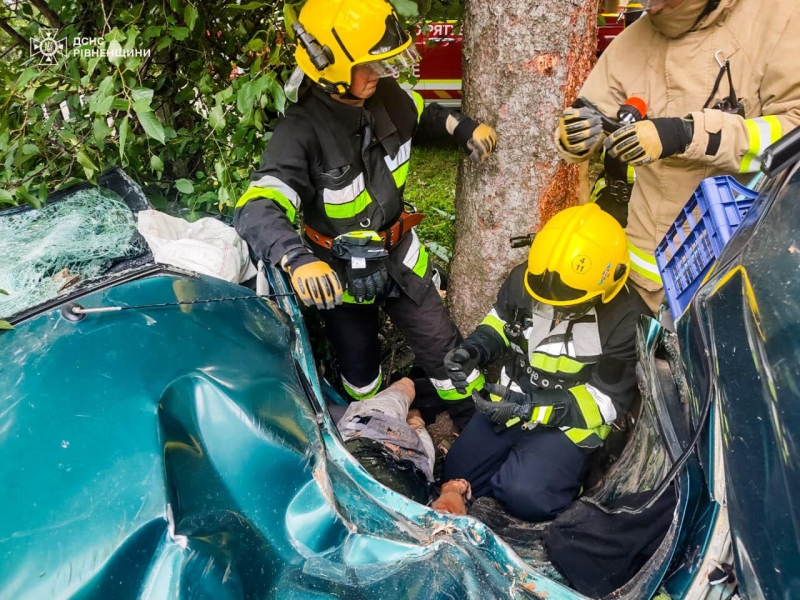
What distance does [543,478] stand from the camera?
7.52ft

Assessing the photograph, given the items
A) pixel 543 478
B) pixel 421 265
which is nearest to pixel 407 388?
pixel 421 265

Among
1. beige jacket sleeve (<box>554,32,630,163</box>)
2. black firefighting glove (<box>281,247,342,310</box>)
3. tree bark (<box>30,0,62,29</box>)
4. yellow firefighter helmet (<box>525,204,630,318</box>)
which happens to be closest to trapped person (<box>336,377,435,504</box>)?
black firefighting glove (<box>281,247,342,310</box>)

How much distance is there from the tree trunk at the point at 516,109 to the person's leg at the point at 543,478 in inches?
34.8

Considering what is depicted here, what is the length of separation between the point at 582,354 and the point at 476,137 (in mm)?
1015

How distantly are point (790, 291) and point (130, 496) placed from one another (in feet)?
4.68

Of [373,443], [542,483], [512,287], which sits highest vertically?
[512,287]

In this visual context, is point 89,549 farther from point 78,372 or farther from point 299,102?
point 299,102

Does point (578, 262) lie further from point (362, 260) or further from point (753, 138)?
Answer: point (362, 260)

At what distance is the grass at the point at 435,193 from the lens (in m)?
4.94

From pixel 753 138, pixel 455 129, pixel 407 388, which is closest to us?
pixel 753 138

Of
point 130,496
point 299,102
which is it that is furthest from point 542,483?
point 299,102

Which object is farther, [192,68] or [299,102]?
[192,68]

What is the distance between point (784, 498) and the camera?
3.53 feet

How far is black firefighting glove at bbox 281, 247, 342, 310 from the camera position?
2.10m
